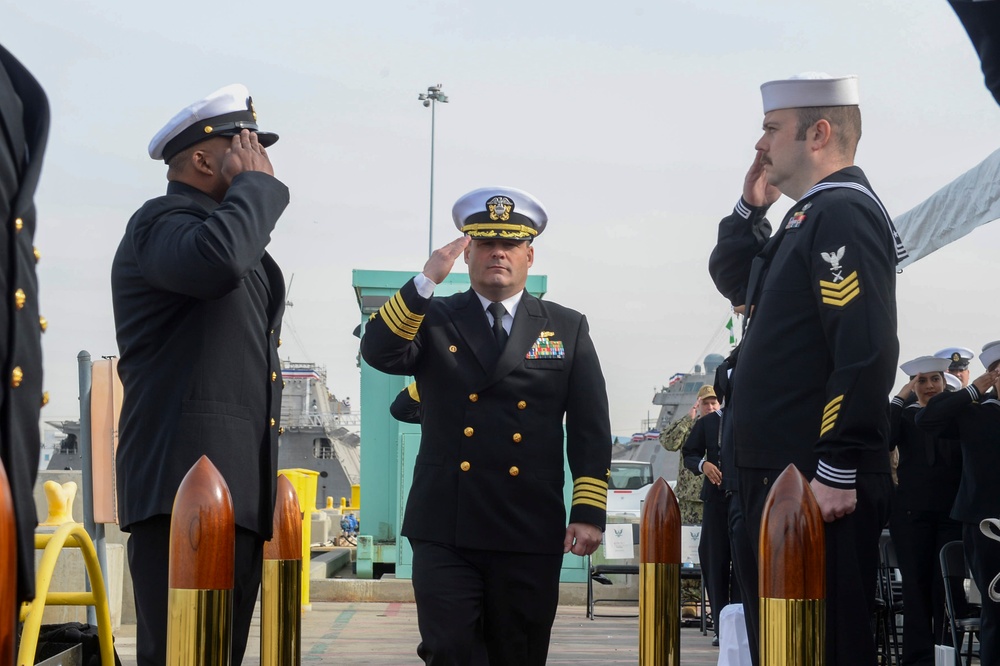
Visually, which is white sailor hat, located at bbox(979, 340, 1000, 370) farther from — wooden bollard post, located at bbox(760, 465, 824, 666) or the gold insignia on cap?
wooden bollard post, located at bbox(760, 465, 824, 666)

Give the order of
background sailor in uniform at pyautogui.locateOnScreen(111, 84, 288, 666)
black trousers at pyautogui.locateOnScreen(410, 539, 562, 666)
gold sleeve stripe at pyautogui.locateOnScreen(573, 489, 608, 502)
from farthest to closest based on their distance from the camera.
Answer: gold sleeve stripe at pyautogui.locateOnScreen(573, 489, 608, 502)
black trousers at pyautogui.locateOnScreen(410, 539, 562, 666)
background sailor in uniform at pyautogui.locateOnScreen(111, 84, 288, 666)

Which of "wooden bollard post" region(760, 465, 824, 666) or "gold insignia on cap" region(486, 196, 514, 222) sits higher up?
"gold insignia on cap" region(486, 196, 514, 222)

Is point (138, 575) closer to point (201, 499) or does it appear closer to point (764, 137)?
point (201, 499)

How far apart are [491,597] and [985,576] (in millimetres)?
3540

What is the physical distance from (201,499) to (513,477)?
2.21 metres

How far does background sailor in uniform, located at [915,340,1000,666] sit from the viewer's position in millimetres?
6988

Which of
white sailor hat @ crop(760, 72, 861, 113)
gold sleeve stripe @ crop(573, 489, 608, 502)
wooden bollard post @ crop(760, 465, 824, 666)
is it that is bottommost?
wooden bollard post @ crop(760, 465, 824, 666)

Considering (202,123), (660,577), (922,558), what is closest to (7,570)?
(660,577)

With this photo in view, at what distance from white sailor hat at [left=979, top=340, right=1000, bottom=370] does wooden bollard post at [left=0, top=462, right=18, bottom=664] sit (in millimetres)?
7014

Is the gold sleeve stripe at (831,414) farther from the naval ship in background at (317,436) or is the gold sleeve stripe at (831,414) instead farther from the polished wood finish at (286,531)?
the naval ship in background at (317,436)

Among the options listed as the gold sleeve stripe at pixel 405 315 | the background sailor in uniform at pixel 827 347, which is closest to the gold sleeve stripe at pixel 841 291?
the background sailor in uniform at pixel 827 347

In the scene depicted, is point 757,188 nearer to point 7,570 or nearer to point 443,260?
point 443,260

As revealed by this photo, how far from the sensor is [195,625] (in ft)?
8.08

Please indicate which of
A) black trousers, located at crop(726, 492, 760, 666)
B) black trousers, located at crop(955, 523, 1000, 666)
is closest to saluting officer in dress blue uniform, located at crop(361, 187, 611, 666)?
black trousers, located at crop(726, 492, 760, 666)
